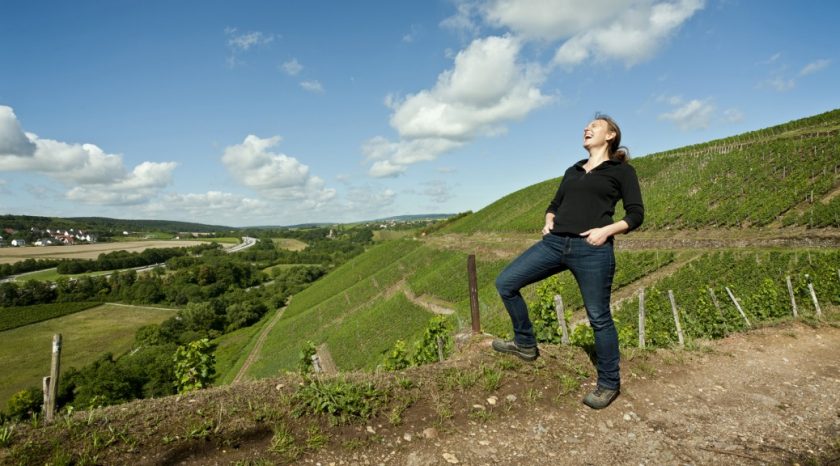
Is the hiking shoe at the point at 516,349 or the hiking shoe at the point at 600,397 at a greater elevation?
the hiking shoe at the point at 516,349

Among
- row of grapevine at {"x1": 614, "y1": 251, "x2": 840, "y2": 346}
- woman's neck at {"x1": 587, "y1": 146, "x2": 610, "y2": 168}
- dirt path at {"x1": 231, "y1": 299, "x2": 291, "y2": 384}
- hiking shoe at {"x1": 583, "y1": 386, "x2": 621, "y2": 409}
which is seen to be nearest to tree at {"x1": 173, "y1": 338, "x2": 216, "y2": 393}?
hiking shoe at {"x1": 583, "y1": 386, "x2": 621, "y2": 409}

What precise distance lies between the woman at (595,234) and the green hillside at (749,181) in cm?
2726

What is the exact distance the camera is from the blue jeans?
3697 mm

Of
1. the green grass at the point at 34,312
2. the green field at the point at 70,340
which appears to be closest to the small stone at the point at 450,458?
the green field at the point at 70,340

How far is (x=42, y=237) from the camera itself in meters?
160

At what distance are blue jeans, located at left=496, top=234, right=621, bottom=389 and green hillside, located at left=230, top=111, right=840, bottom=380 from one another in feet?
19.0

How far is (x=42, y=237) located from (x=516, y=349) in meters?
224

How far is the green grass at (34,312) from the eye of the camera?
6931cm

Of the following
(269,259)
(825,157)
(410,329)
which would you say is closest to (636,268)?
(410,329)

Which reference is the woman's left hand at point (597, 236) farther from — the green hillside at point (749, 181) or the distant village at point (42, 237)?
the distant village at point (42, 237)

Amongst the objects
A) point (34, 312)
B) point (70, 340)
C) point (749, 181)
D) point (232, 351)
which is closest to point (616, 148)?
point (749, 181)

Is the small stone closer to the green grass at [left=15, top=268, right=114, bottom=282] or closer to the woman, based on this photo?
the woman

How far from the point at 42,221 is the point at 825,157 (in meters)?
275

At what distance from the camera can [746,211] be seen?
25.9m
